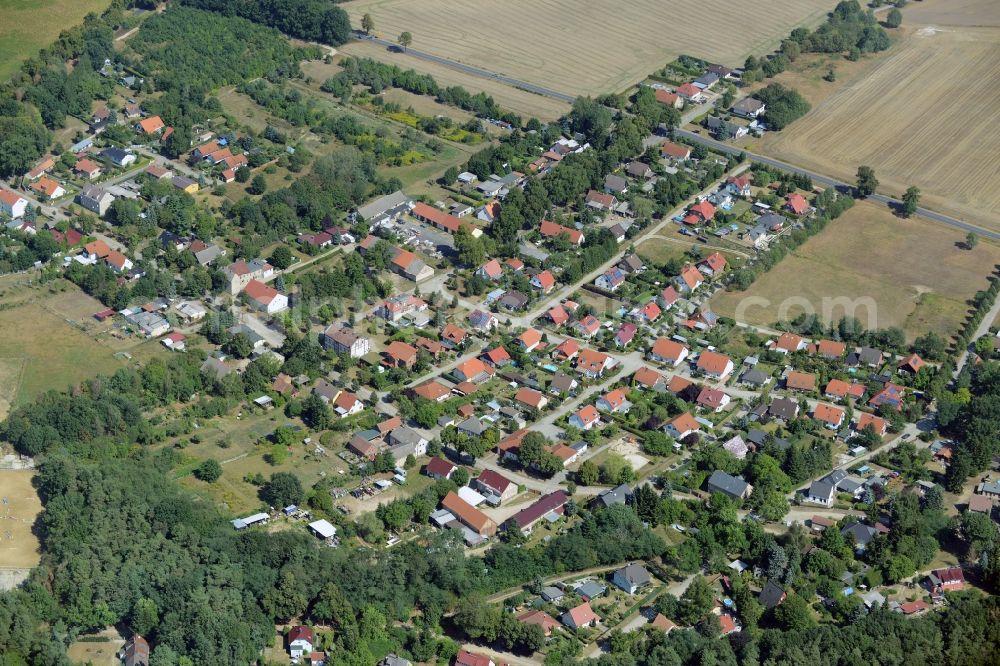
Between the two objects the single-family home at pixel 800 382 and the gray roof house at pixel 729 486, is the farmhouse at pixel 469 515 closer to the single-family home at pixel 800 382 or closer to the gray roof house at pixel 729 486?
the gray roof house at pixel 729 486

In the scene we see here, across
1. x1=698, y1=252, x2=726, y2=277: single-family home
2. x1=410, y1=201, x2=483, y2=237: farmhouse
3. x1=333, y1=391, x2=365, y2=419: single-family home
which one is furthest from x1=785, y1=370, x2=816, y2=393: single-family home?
x1=410, y1=201, x2=483, y2=237: farmhouse

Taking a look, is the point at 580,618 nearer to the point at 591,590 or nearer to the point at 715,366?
the point at 591,590

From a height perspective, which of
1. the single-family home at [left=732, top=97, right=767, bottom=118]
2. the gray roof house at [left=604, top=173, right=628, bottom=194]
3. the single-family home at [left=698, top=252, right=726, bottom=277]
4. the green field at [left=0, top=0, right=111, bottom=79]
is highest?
the green field at [left=0, top=0, right=111, bottom=79]

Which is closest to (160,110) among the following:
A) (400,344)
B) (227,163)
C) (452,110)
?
(227,163)

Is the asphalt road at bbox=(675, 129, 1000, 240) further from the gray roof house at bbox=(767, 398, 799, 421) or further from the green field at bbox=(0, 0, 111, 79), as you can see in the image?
the green field at bbox=(0, 0, 111, 79)

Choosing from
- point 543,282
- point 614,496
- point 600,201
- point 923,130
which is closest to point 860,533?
point 614,496

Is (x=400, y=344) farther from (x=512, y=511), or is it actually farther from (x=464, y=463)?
(x=512, y=511)
